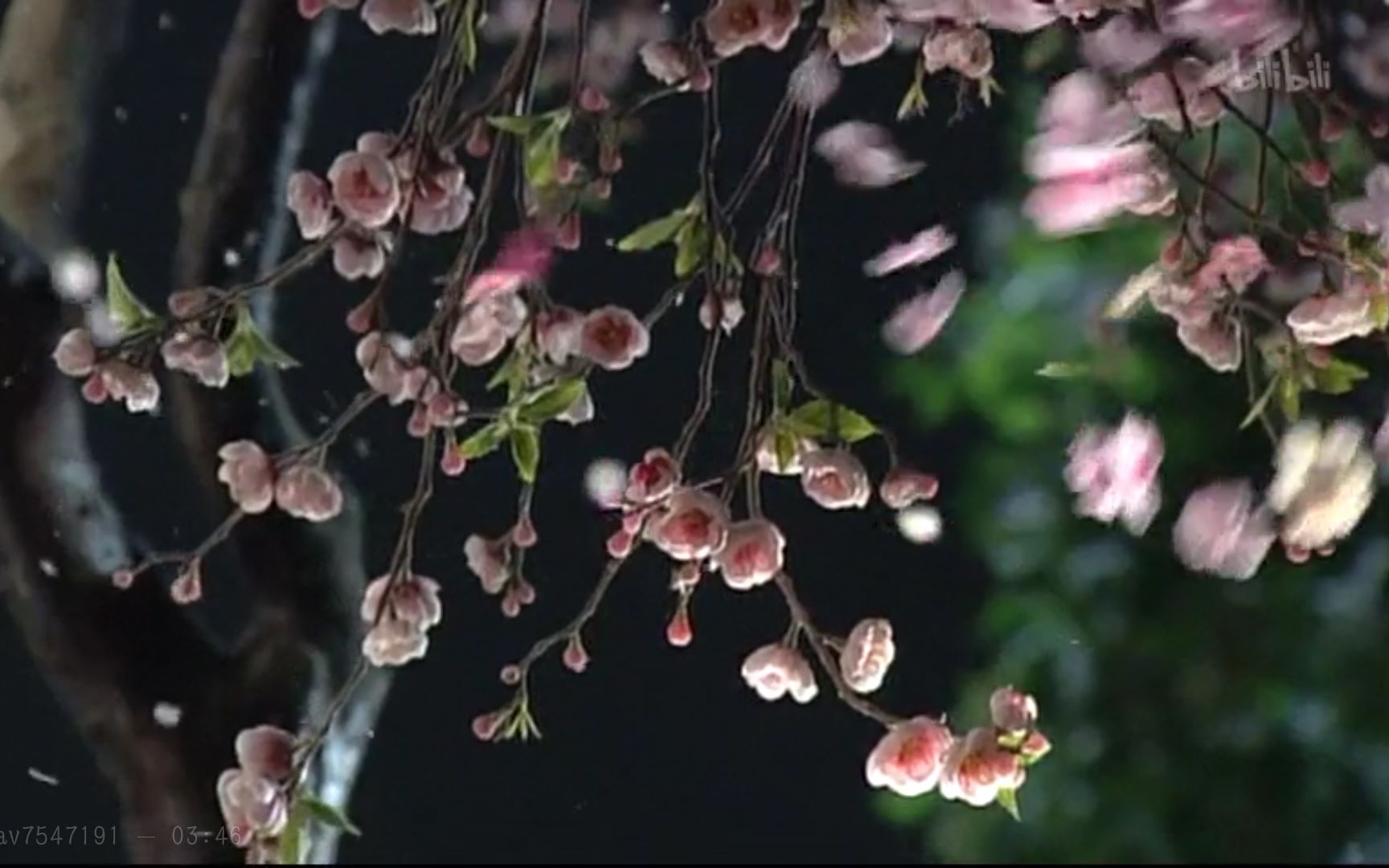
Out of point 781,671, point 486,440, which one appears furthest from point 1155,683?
point 486,440

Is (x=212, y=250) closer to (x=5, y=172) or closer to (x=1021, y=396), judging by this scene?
(x=5, y=172)

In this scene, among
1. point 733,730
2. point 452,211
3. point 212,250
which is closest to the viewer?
point 452,211

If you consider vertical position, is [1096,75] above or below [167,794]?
above

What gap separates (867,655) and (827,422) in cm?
8

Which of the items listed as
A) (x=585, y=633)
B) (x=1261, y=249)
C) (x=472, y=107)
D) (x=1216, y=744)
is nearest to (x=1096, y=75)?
(x=1261, y=249)

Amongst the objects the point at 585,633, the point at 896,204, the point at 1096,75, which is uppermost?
the point at 1096,75

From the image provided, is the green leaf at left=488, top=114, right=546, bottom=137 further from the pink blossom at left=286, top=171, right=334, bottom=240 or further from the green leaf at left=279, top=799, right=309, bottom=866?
the green leaf at left=279, top=799, right=309, bottom=866

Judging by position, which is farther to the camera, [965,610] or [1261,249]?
[965,610]

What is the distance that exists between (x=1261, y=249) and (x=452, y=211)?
31cm

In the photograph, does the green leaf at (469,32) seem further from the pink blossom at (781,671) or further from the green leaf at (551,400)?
the pink blossom at (781,671)

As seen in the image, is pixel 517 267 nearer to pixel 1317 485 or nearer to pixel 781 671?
pixel 781 671

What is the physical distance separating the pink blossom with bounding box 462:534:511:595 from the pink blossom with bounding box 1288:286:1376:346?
1.08 ft

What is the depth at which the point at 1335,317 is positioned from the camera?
23.2 inches

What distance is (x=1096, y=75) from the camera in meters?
0.67
